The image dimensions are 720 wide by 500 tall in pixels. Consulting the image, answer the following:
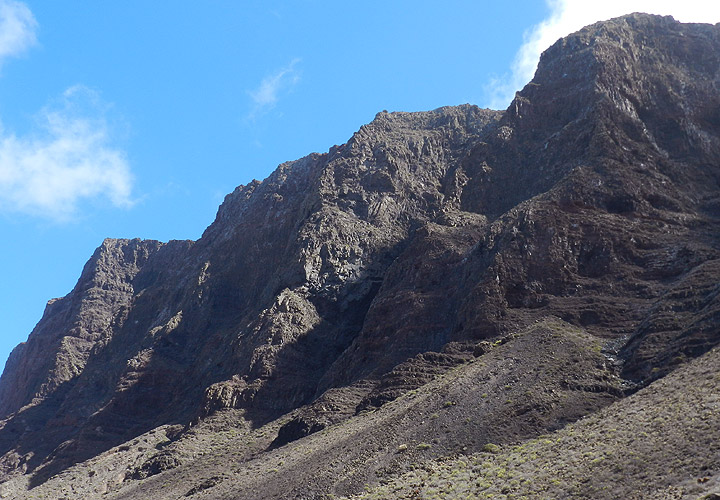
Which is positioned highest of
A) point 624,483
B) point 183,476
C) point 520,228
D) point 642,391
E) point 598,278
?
point 520,228

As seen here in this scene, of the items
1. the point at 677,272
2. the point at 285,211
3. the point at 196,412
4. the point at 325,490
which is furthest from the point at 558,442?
the point at 285,211

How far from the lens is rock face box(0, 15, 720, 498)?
78.9m

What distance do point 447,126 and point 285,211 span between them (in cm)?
2957

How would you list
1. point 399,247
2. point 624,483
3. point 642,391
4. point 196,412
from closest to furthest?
point 624,483 → point 642,391 → point 196,412 → point 399,247

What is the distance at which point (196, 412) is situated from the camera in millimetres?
98625

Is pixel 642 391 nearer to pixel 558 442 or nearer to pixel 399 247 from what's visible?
pixel 558 442

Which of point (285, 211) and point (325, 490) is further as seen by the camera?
point (285, 211)

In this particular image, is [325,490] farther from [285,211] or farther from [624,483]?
[285,211]

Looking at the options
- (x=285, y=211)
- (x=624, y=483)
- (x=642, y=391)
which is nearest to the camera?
(x=624, y=483)

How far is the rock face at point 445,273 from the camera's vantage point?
259 ft

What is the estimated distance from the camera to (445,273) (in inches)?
3846

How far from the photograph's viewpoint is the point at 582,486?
156 ft

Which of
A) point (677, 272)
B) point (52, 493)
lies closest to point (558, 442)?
point (677, 272)

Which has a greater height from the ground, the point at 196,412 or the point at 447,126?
the point at 447,126
